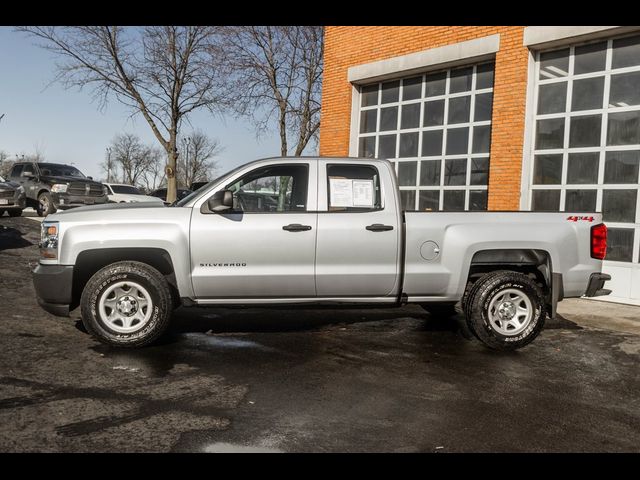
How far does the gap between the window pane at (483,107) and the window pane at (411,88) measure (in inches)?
57.8

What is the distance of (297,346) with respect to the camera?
638cm

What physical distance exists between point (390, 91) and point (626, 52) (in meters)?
4.96

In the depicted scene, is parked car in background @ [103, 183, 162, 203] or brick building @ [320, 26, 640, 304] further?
parked car in background @ [103, 183, 162, 203]

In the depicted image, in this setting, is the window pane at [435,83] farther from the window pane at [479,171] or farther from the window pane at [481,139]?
the window pane at [479,171]

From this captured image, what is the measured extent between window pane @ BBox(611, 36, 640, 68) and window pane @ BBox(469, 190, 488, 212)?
10.1ft

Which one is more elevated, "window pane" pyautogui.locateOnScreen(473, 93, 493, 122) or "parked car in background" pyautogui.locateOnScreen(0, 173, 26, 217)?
"window pane" pyautogui.locateOnScreen(473, 93, 493, 122)

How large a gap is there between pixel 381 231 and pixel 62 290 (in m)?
3.23

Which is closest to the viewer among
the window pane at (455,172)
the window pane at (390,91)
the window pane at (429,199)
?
the window pane at (455,172)

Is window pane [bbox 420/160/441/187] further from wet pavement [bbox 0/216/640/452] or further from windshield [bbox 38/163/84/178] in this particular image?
windshield [bbox 38/163/84/178]

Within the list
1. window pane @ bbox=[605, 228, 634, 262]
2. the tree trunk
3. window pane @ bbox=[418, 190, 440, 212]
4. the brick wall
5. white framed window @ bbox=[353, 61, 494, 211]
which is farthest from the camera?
the tree trunk

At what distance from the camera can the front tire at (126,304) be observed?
5.98m

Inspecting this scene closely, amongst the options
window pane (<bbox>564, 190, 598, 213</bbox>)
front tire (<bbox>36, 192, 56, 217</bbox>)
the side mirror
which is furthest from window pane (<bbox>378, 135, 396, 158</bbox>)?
front tire (<bbox>36, 192, 56, 217</bbox>)

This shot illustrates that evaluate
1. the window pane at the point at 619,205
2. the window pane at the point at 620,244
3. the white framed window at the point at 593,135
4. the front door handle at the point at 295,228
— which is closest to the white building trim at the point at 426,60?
the white framed window at the point at 593,135

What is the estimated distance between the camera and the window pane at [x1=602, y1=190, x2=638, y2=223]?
958 centimetres
